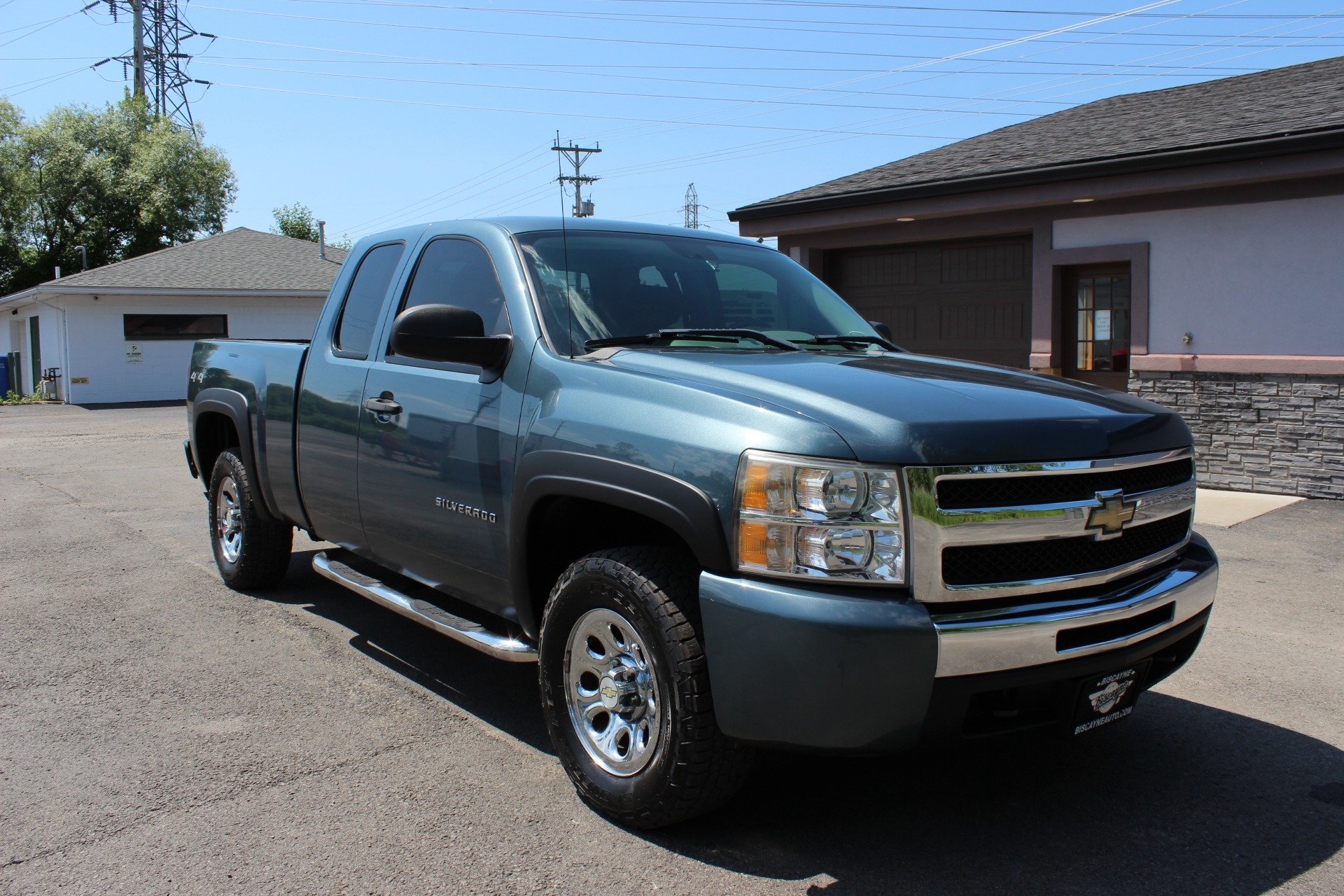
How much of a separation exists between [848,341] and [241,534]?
377cm

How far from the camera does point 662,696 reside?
308cm

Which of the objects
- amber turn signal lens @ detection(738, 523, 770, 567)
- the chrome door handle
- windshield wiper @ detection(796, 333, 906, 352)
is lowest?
amber turn signal lens @ detection(738, 523, 770, 567)

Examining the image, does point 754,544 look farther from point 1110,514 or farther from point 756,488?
point 1110,514

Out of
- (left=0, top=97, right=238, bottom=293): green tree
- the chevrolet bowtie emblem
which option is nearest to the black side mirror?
the chevrolet bowtie emblem

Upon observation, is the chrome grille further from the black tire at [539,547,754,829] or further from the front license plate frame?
the black tire at [539,547,754,829]

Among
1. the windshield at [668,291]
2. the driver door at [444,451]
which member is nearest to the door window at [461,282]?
the driver door at [444,451]

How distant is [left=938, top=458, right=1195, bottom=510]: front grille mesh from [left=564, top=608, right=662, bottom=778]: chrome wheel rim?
3.35 ft

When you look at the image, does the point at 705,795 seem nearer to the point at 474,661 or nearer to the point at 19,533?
the point at 474,661

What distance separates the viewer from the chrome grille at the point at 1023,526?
278 centimetres

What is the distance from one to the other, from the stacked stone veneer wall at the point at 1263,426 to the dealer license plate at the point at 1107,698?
6727 millimetres

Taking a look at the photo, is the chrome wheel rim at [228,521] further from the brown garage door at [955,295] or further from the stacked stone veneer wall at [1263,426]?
the brown garage door at [955,295]

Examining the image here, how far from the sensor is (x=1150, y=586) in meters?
3.25

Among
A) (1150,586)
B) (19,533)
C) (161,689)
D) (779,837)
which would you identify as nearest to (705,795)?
(779,837)

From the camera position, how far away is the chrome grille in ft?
9.11
